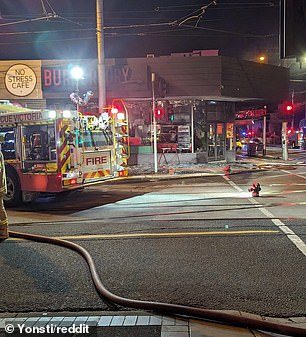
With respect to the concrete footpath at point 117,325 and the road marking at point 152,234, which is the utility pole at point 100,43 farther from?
the concrete footpath at point 117,325

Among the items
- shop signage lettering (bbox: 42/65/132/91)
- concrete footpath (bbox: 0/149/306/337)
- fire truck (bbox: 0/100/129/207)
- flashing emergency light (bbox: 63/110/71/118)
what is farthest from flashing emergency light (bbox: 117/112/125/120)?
shop signage lettering (bbox: 42/65/132/91)

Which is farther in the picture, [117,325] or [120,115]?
[120,115]

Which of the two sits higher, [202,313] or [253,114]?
[253,114]

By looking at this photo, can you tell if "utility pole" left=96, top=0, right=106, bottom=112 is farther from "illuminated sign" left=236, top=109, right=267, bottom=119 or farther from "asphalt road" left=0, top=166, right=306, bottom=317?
"illuminated sign" left=236, top=109, right=267, bottom=119

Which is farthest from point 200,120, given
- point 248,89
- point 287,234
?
point 287,234

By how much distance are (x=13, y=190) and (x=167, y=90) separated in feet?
37.5

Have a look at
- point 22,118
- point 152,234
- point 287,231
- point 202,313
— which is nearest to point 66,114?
point 22,118

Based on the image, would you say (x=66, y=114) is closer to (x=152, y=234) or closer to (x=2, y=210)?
(x=2, y=210)

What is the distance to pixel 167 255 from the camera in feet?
18.3

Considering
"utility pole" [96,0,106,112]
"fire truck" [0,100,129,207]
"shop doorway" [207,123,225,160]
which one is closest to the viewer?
"fire truck" [0,100,129,207]

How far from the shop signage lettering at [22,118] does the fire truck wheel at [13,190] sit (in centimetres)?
127

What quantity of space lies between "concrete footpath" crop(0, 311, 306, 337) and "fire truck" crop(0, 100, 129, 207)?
573 centimetres

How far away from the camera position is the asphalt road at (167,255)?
4.17 meters

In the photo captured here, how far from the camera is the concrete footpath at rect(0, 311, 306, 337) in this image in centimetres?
337
